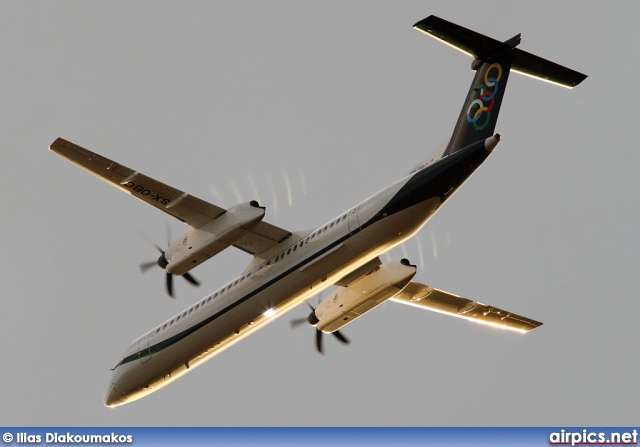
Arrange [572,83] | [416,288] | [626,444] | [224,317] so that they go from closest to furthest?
1. [626,444]
2. [572,83]
3. [224,317]
4. [416,288]

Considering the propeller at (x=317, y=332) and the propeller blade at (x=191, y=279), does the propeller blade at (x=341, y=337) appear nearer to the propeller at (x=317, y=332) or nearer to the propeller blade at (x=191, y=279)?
the propeller at (x=317, y=332)

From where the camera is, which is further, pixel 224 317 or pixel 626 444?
pixel 224 317

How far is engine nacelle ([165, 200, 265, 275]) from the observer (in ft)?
116

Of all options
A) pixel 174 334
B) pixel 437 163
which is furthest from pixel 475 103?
A: pixel 174 334

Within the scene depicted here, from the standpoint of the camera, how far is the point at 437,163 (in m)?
33.8

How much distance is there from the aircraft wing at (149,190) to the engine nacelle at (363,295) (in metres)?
3.82

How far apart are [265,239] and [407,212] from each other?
549 centimetres

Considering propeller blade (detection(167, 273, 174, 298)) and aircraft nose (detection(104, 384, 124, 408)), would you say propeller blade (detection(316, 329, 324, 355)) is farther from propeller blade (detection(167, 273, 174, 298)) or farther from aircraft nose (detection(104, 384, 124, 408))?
aircraft nose (detection(104, 384, 124, 408))

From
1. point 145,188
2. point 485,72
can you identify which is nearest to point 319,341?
point 145,188

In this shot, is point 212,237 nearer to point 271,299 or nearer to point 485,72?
point 271,299

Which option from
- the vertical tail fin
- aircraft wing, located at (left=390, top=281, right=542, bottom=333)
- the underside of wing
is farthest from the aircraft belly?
aircraft wing, located at (left=390, top=281, right=542, bottom=333)

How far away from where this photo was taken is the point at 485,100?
34.5 metres

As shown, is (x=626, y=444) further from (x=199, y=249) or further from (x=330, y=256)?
(x=199, y=249)

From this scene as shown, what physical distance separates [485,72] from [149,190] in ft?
36.1
